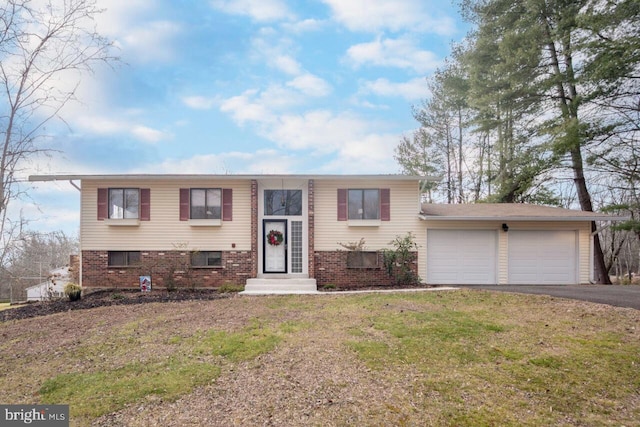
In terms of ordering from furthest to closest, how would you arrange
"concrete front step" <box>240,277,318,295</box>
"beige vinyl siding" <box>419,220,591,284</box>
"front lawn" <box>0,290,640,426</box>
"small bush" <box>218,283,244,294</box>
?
"beige vinyl siding" <box>419,220,591,284</box>
"small bush" <box>218,283,244,294</box>
"concrete front step" <box>240,277,318,295</box>
"front lawn" <box>0,290,640,426</box>

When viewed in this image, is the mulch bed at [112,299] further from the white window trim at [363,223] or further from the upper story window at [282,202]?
the upper story window at [282,202]

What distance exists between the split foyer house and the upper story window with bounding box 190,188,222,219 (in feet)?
0.12

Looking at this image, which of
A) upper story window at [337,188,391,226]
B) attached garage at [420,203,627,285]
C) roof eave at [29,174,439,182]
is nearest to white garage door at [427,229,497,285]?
attached garage at [420,203,627,285]

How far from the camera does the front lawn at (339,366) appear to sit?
10.9 ft

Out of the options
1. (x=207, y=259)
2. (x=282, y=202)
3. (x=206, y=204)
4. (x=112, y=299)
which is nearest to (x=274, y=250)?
(x=282, y=202)

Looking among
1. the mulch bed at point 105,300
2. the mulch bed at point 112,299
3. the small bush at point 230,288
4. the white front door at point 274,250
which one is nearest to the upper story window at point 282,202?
the white front door at point 274,250

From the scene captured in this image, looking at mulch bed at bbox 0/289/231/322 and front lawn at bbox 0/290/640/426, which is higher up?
front lawn at bbox 0/290/640/426

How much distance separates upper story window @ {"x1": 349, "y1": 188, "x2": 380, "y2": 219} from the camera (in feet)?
38.5

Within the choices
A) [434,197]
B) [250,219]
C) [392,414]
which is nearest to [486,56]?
[434,197]

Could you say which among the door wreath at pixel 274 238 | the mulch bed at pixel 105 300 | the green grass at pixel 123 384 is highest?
the door wreath at pixel 274 238

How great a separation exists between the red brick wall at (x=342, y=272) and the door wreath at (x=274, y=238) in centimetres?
140

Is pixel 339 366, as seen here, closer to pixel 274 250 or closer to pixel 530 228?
pixel 274 250

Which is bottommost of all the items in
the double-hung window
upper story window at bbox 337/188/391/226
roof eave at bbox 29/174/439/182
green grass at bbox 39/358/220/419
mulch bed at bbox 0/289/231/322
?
mulch bed at bbox 0/289/231/322

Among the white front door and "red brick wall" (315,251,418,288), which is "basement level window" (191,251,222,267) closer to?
the white front door
